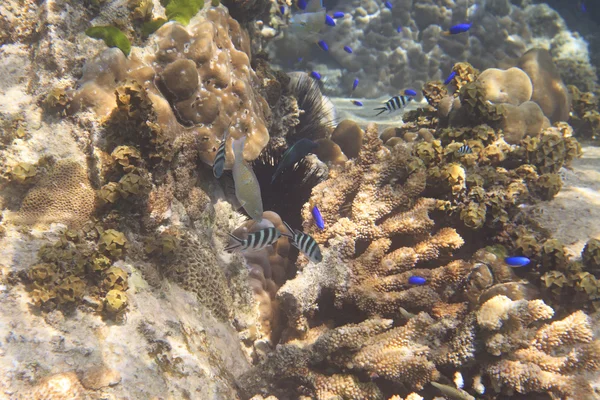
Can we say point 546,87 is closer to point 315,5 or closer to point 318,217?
point 318,217

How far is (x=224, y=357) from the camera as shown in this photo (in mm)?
2824

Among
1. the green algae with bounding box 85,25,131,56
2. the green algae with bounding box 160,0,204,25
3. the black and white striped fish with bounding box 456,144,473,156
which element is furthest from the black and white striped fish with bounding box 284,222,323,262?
the green algae with bounding box 160,0,204,25

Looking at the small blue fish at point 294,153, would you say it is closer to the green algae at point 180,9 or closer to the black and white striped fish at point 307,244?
the black and white striped fish at point 307,244

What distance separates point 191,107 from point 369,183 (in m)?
2.00

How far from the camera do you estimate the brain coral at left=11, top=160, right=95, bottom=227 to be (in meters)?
2.62

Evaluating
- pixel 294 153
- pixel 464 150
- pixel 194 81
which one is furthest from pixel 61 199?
pixel 464 150

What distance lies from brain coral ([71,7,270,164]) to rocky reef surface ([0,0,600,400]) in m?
0.02

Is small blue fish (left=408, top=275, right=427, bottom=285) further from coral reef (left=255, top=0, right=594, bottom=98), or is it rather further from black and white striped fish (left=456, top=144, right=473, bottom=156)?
coral reef (left=255, top=0, right=594, bottom=98)

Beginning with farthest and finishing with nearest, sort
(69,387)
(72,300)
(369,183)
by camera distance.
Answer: (369,183)
(72,300)
(69,387)

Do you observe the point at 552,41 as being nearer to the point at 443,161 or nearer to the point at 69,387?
the point at 443,161

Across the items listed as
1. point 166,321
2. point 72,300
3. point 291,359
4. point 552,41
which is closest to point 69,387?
point 72,300

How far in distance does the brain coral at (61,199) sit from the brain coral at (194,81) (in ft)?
1.96

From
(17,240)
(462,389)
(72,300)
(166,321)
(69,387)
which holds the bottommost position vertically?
(462,389)

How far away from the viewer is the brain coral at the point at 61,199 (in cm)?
262
